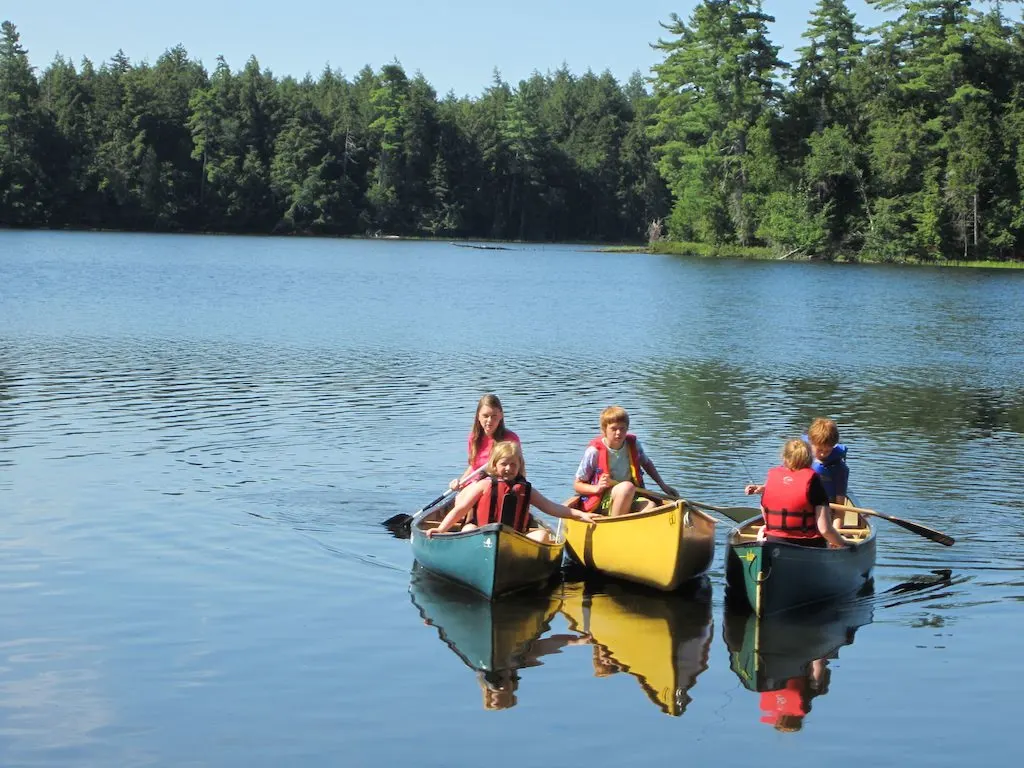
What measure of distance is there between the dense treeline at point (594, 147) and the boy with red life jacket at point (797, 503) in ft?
237

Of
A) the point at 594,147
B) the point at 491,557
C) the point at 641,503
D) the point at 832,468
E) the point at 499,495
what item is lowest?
the point at 491,557

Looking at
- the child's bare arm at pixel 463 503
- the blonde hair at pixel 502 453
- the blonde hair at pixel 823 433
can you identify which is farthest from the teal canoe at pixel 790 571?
the child's bare arm at pixel 463 503

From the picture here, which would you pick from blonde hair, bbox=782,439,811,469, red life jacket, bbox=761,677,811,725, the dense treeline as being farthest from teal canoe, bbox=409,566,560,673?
the dense treeline

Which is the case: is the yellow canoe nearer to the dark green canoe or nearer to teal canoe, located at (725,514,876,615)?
teal canoe, located at (725,514,876,615)

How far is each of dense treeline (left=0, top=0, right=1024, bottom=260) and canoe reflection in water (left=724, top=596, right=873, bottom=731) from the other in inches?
2840

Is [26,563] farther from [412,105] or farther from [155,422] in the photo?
[412,105]

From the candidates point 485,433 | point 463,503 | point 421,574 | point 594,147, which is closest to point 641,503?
point 485,433

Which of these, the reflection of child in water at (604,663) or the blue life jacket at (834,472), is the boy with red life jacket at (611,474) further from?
the reflection of child in water at (604,663)

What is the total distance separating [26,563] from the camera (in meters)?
11.8

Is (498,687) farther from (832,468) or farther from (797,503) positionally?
(832,468)

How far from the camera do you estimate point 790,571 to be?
10648 mm

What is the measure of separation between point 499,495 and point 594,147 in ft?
417

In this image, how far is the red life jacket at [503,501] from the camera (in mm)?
11172

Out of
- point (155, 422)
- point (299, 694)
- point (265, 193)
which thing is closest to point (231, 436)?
point (155, 422)
